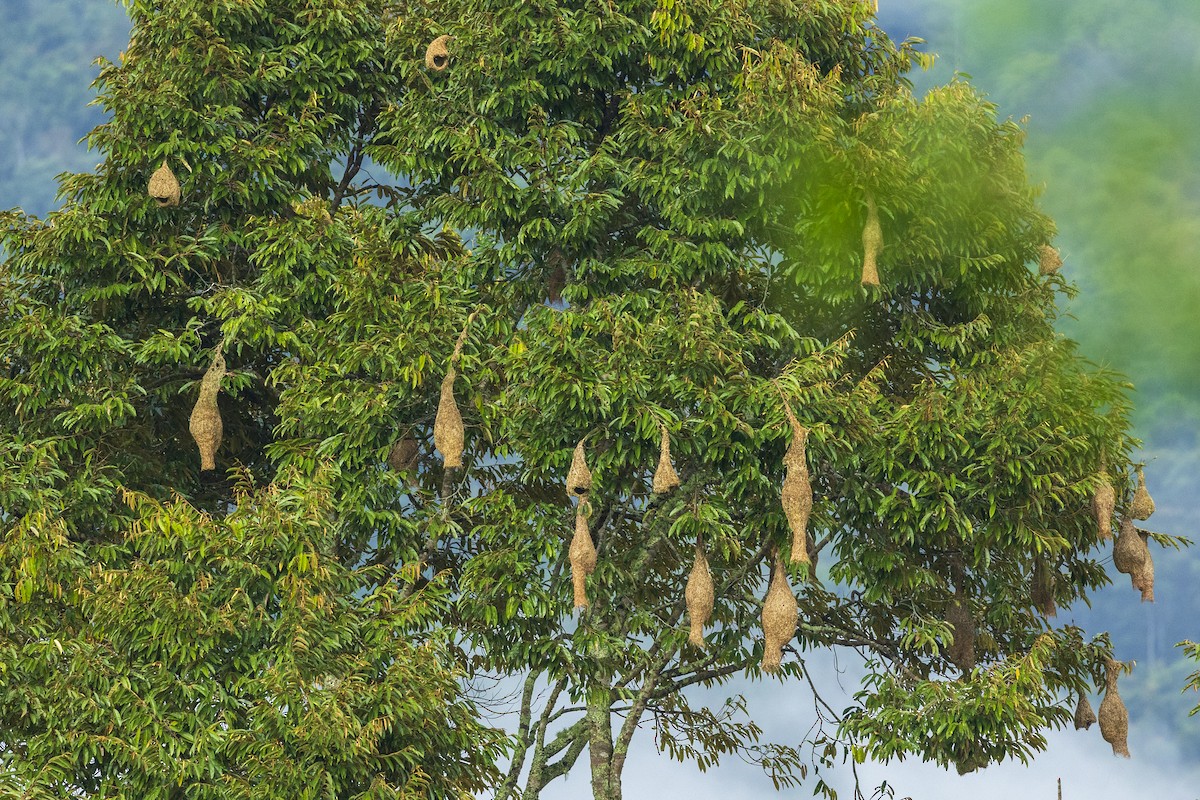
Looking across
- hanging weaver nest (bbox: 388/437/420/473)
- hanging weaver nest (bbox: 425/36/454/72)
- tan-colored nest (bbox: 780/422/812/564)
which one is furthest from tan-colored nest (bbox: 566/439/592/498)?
hanging weaver nest (bbox: 425/36/454/72)

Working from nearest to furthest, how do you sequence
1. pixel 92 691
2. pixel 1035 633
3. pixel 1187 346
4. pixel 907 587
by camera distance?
1. pixel 1187 346
2. pixel 92 691
3. pixel 907 587
4. pixel 1035 633

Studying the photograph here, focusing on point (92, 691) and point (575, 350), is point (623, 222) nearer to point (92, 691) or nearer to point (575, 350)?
point (575, 350)

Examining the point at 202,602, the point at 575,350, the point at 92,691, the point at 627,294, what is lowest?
the point at 92,691

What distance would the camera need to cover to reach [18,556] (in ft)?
41.8

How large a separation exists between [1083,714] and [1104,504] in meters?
2.45

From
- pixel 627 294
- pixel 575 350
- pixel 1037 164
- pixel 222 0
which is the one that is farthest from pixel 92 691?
pixel 1037 164

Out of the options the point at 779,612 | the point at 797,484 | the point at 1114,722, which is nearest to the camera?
the point at 797,484

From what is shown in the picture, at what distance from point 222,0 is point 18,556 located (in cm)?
697

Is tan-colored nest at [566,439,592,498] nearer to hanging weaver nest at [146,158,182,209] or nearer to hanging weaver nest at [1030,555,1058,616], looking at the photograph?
hanging weaver nest at [1030,555,1058,616]

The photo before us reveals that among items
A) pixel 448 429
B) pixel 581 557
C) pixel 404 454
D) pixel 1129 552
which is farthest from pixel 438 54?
pixel 1129 552

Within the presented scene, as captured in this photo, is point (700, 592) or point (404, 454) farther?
point (404, 454)

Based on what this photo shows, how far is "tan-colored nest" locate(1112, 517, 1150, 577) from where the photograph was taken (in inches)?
513

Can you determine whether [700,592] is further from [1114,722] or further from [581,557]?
[1114,722]

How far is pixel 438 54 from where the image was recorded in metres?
15.6
